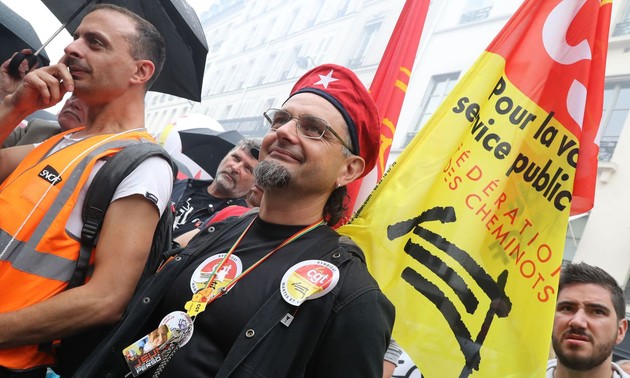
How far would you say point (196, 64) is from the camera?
10.2 ft

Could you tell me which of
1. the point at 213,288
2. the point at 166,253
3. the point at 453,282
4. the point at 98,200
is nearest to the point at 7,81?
the point at 98,200

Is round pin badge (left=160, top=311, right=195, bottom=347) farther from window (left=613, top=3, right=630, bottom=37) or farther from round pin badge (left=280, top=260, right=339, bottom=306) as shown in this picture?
window (left=613, top=3, right=630, bottom=37)

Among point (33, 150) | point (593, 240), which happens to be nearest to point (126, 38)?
point (33, 150)

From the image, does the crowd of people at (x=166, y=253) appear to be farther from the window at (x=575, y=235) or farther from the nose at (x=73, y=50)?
the window at (x=575, y=235)

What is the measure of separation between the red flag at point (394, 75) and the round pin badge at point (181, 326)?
1.89 m

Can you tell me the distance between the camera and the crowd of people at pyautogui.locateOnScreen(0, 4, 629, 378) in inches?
70.3

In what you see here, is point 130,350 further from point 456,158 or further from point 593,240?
point 593,240

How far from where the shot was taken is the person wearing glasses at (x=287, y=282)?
1.76m

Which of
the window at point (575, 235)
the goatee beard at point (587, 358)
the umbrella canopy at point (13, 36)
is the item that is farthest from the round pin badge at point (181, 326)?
the window at point (575, 235)

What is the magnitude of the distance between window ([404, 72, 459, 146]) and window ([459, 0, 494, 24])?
7.83ft

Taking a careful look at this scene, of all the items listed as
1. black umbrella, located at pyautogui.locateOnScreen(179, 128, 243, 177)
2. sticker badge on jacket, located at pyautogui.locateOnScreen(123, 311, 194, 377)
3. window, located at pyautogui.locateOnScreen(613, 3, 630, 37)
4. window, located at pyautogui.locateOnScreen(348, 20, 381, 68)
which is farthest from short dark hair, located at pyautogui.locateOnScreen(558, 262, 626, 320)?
window, located at pyautogui.locateOnScreen(348, 20, 381, 68)

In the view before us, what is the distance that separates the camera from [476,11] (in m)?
20.8

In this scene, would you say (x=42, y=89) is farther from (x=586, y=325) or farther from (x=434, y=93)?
(x=434, y=93)

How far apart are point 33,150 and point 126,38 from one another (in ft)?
1.84
